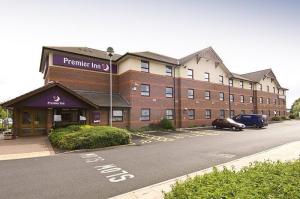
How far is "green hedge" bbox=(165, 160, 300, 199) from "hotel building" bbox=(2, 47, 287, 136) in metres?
17.3

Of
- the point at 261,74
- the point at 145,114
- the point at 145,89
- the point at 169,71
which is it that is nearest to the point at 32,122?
the point at 145,114

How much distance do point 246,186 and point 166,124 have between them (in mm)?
22488

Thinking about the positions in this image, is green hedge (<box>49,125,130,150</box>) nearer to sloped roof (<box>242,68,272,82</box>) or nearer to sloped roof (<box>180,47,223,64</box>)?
sloped roof (<box>180,47,223,64</box>)

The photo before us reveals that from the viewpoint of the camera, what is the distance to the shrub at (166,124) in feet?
86.8

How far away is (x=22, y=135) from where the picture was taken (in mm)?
19734

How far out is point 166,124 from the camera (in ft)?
86.7

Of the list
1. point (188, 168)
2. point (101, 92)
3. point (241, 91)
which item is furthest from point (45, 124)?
point (241, 91)

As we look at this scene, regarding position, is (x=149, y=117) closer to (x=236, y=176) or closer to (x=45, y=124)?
(x=45, y=124)

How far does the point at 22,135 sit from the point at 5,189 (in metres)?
14.9

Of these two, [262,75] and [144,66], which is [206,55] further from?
[262,75]

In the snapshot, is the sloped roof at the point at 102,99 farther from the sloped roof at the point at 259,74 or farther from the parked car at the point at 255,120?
the sloped roof at the point at 259,74

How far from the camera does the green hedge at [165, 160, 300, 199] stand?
358cm

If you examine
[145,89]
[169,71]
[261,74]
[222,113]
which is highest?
[261,74]

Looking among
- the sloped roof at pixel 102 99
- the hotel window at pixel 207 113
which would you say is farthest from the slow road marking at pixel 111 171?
the hotel window at pixel 207 113
